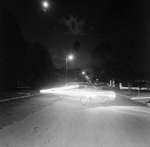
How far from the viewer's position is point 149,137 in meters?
5.97

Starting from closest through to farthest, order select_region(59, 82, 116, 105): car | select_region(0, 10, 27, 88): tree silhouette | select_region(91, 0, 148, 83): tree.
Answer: select_region(59, 82, 116, 105): car, select_region(91, 0, 148, 83): tree, select_region(0, 10, 27, 88): tree silhouette

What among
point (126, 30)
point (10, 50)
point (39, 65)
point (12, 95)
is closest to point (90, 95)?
point (126, 30)

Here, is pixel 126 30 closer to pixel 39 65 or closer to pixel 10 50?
pixel 10 50

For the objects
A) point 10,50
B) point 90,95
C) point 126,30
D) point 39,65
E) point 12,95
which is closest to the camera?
point 90,95

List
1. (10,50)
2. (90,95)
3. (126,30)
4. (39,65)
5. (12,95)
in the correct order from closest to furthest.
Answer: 1. (90,95)
2. (126,30)
3. (12,95)
4. (10,50)
5. (39,65)

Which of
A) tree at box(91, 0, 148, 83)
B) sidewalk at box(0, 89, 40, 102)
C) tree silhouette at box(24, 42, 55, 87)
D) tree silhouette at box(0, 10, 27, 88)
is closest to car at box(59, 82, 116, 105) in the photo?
tree at box(91, 0, 148, 83)

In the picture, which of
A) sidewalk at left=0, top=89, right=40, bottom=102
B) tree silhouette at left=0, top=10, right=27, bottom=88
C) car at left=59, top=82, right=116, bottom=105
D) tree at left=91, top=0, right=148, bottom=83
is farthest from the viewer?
tree silhouette at left=0, top=10, right=27, bottom=88

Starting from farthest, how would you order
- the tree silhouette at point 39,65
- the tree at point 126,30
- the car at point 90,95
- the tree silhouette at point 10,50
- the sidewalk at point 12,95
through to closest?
1. the tree silhouette at point 39,65
2. the tree silhouette at point 10,50
3. the sidewalk at point 12,95
4. the tree at point 126,30
5. the car at point 90,95

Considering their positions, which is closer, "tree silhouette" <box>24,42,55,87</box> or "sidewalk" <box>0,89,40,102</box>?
"sidewalk" <box>0,89,40,102</box>

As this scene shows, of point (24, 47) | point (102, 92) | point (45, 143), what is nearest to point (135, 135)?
point (45, 143)

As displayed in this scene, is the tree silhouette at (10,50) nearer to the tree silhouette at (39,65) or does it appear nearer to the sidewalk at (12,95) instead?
the tree silhouette at (39,65)

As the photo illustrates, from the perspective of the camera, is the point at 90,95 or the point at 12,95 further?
the point at 12,95

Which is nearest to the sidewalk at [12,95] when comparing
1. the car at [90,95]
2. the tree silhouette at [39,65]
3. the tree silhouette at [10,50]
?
the car at [90,95]

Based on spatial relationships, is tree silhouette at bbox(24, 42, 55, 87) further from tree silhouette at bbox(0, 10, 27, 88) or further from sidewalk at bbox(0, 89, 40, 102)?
sidewalk at bbox(0, 89, 40, 102)
